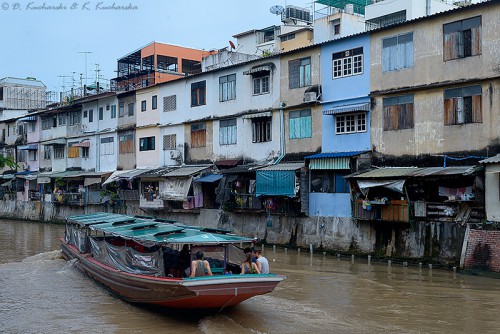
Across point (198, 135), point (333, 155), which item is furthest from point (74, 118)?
point (333, 155)

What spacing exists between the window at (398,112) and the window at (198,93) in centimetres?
1259

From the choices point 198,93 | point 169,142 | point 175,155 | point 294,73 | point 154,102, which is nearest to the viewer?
point 294,73

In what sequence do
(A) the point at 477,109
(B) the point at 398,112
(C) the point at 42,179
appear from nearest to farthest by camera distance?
(A) the point at 477,109, (B) the point at 398,112, (C) the point at 42,179

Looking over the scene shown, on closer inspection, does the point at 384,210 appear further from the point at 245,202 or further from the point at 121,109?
the point at 121,109

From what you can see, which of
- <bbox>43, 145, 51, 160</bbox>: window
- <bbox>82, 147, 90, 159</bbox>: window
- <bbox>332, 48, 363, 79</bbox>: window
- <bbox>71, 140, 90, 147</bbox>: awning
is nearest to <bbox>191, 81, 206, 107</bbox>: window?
<bbox>332, 48, 363, 79</bbox>: window

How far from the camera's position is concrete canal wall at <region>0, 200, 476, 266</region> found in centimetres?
1972

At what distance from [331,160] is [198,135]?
429 inches

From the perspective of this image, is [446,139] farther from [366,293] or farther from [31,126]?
[31,126]

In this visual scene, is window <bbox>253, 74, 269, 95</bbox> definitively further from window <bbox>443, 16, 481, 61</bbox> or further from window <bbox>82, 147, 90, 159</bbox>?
window <bbox>82, 147, 90, 159</bbox>

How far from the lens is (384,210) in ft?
69.4

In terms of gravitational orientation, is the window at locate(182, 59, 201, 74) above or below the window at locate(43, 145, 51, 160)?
above

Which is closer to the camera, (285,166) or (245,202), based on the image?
(285,166)

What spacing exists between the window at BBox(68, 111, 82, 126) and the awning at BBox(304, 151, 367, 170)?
954 inches

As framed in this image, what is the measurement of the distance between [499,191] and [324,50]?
1041cm
